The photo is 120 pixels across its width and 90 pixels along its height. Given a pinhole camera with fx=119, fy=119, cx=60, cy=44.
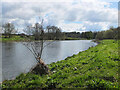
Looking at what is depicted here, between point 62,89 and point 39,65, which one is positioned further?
point 39,65

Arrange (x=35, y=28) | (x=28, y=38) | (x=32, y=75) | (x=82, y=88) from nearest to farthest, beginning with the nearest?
1. (x=82, y=88)
2. (x=32, y=75)
3. (x=35, y=28)
4. (x=28, y=38)

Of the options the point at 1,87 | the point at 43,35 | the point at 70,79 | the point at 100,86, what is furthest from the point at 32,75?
the point at 100,86

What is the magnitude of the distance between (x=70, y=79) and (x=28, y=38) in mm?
5099

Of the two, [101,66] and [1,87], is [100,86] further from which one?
[1,87]

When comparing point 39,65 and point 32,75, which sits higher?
point 39,65

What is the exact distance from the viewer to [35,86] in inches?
242

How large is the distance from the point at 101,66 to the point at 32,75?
4.66 meters

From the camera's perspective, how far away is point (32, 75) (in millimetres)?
7305

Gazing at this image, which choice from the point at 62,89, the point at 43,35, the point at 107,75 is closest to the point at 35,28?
the point at 43,35

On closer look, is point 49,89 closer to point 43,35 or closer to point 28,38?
point 43,35

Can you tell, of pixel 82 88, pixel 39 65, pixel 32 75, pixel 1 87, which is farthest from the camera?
pixel 39 65

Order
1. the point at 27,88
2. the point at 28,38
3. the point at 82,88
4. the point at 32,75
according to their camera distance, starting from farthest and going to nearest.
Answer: the point at 28,38 → the point at 32,75 → the point at 27,88 → the point at 82,88

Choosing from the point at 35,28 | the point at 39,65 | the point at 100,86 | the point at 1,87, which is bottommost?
the point at 1,87

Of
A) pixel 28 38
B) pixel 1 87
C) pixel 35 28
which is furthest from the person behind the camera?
pixel 28 38
